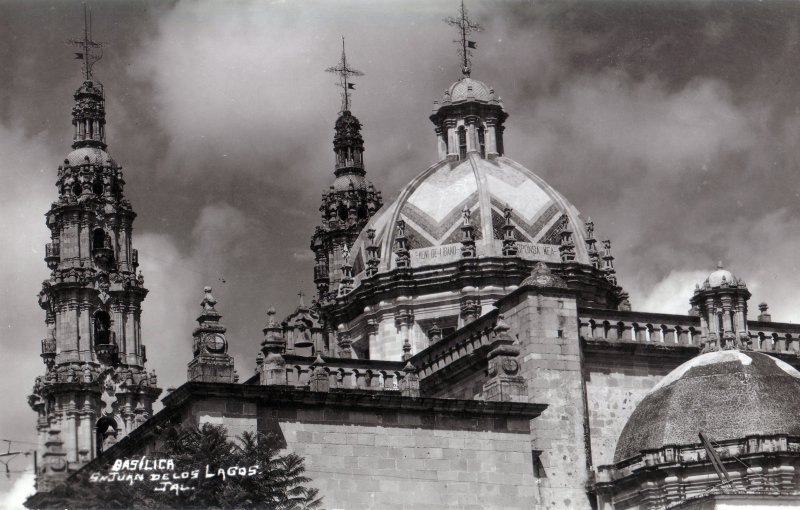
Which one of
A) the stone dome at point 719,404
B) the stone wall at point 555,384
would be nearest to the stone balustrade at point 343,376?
the stone wall at point 555,384

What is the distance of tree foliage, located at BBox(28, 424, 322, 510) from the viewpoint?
37344mm

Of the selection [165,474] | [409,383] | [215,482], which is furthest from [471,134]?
[215,482]

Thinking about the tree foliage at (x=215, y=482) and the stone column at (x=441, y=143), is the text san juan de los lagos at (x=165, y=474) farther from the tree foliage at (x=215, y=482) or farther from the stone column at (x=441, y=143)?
the stone column at (x=441, y=143)

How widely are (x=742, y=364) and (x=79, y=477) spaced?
1615 cm

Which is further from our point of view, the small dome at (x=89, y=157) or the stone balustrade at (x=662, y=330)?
the small dome at (x=89, y=157)

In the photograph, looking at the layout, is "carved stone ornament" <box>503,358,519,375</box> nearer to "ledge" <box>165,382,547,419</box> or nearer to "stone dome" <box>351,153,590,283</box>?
"ledge" <box>165,382,547,419</box>

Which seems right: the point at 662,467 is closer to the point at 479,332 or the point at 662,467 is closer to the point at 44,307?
the point at 479,332

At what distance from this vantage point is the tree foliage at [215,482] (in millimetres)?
37344

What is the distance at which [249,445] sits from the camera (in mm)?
38438

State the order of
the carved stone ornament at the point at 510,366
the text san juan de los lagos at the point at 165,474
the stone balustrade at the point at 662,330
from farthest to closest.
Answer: the stone balustrade at the point at 662,330 → the carved stone ornament at the point at 510,366 → the text san juan de los lagos at the point at 165,474

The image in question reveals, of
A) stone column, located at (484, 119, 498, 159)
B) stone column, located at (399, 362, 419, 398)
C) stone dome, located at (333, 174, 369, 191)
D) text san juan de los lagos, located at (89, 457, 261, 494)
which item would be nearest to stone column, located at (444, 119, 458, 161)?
stone column, located at (484, 119, 498, 159)

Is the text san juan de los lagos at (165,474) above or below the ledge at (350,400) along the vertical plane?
below

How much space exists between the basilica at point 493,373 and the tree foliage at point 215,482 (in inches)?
44.5

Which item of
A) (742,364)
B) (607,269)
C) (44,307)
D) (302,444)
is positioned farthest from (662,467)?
(44,307)
